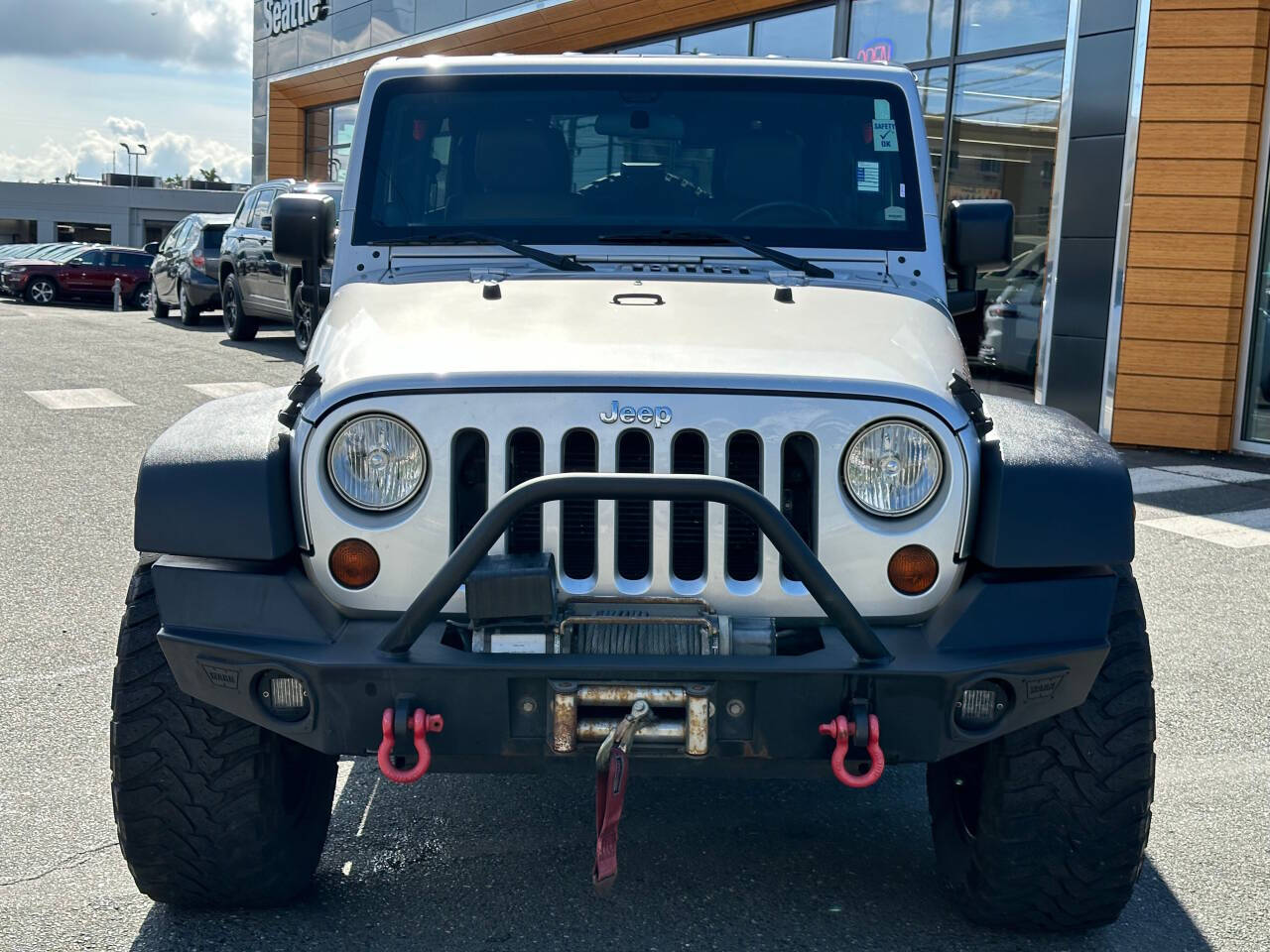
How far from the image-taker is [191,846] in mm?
3070

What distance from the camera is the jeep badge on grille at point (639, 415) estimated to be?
288cm

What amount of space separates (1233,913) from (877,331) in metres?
1.60

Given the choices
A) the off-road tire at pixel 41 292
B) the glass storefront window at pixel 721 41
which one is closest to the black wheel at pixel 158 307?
the off-road tire at pixel 41 292

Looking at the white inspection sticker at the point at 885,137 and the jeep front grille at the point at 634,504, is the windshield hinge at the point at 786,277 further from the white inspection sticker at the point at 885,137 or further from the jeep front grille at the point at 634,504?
the jeep front grille at the point at 634,504

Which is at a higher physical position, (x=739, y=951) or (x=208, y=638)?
(x=208, y=638)

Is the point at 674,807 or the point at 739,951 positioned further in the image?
the point at 674,807

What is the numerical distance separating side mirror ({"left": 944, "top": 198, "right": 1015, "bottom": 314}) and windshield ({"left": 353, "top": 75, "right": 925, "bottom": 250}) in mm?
209

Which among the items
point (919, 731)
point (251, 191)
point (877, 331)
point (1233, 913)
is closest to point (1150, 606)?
point (1233, 913)

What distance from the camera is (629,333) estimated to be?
3240 millimetres

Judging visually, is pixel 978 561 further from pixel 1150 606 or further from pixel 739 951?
pixel 1150 606

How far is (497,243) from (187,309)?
18.7 metres

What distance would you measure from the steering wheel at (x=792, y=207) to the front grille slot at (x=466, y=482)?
1.48 m

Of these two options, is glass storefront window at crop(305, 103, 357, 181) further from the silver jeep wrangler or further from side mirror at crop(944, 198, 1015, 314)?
the silver jeep wrangler

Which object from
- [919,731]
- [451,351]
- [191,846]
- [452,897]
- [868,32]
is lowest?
[452,897]
